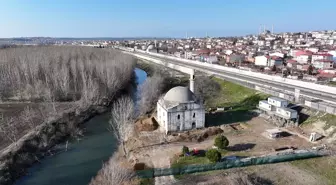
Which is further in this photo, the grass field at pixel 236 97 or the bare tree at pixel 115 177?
the grass field at pixel 236 97

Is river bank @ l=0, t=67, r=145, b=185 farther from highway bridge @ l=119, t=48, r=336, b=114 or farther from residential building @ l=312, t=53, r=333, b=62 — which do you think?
residential building @ l=312, t=53, r=333, b=62

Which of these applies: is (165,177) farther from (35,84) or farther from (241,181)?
(35,84)

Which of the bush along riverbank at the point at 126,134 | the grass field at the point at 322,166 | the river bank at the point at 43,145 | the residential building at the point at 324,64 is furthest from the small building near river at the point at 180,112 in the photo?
the residential building at the point at 324,64

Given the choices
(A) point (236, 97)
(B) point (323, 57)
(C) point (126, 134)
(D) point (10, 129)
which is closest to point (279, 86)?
(A) point (236, 97)

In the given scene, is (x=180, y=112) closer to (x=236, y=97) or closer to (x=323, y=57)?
(x=236, y=97)

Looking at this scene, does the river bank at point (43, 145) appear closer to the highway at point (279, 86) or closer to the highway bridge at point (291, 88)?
the highway bridge at point (291, 88)

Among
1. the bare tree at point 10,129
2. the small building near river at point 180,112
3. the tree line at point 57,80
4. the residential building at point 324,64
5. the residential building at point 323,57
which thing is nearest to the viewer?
the bare tree at point 10,129
